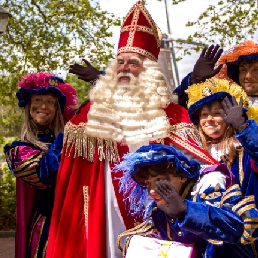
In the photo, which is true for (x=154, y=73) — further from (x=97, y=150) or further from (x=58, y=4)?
(x=58, y=4)

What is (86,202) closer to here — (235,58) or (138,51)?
(138,51)

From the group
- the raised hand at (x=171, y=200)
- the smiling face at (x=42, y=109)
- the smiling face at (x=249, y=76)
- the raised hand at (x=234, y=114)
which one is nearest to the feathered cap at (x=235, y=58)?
the smiling face at (x=249, y=76)

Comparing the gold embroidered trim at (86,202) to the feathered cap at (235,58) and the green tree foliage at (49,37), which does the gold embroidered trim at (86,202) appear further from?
the green tree foliage at (49,37)

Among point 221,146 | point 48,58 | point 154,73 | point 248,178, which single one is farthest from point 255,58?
point 48,58

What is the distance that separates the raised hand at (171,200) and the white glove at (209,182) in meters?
0.21

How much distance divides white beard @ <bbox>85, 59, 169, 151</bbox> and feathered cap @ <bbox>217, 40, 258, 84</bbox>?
0.69m

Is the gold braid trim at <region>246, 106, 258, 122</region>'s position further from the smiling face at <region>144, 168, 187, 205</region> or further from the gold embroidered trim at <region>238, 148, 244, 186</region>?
the smiling face at <region>144, 168, 187, 205</region>

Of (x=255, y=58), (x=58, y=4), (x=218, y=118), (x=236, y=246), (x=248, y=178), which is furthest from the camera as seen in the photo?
(x=58, y=4)

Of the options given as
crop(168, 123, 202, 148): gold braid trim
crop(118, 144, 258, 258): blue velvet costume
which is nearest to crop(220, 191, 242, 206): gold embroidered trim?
crop(118, 144, 258, 258): blue velvet costume

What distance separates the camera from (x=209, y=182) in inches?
90.4

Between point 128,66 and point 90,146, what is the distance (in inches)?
24.6

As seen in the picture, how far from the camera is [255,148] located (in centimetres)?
239

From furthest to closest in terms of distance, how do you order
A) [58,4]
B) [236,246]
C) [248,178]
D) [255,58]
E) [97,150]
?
[58,4], [255,58], [97,150], [248,178], [236,246]

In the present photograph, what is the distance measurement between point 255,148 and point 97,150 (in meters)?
1.12
